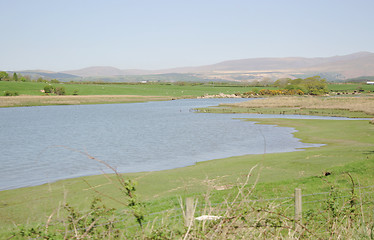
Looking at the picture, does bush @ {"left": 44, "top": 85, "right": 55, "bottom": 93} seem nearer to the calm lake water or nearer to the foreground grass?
the calm lake water

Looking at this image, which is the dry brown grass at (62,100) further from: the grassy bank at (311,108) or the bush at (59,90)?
the grassy bank at (311,108)

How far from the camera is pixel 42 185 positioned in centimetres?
1764

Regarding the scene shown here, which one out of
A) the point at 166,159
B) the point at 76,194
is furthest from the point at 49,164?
the point at 76,194

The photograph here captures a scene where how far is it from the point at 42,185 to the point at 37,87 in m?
106

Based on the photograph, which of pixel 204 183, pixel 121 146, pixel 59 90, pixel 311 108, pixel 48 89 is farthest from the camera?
pixel 59 90

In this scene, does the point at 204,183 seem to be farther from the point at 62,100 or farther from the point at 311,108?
the point at 62,100

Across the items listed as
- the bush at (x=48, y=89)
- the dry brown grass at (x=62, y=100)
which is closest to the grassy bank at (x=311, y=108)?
the dry brown grass at (x=62, y=100)

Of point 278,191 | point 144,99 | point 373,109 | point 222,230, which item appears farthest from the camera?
point 144,99

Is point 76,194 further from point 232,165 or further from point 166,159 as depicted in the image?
point 166,159

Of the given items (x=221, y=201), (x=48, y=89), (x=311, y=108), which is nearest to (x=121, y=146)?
(x=221, y=201)

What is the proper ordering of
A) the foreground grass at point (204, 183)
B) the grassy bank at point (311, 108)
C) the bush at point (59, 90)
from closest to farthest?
the foreground grass at point (204, 183) → the grassy bank at point (311, 108) → the bush at point (59, 90)

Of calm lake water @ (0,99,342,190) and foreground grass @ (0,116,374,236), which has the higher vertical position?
foreground grass @ (0,116,374,236)

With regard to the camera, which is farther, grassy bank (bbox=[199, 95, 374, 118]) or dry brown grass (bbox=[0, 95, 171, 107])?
dry brown grass (bbox=[0, 95, 171, 107])

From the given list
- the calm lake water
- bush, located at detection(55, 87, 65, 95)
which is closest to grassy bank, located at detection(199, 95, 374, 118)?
the calm lake water
